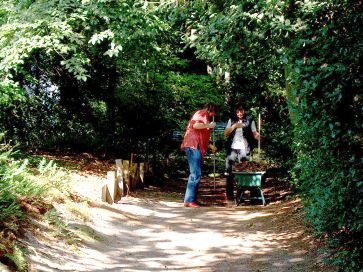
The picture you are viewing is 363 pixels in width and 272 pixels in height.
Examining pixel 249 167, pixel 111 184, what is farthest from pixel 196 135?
pixel 111 184

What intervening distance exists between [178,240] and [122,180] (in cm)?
300

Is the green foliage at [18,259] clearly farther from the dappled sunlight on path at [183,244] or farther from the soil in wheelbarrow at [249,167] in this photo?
the soil in wheelbarrow at [249,167]

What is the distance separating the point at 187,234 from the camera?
707 centimetres

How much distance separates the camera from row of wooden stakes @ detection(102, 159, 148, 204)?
846 centimetres

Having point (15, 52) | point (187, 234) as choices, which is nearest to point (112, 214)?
point (187, 234)

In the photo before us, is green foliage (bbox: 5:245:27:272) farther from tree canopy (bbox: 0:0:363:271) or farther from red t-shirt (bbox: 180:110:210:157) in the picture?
red t-shirt (bbox: 180:110:210:157)

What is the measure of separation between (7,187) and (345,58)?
4177mm

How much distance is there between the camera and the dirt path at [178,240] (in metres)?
5.36

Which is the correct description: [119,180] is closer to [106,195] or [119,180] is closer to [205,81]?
[106,195]

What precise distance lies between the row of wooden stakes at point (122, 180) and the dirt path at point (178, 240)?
0.23 meters

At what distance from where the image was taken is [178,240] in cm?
675

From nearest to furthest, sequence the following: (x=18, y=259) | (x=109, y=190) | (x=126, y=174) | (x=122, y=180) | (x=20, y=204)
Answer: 1. (x=18, y=259)
2. (x=20, y=204)
3. (x=109, y=190)
4. (x=122, y=180)
5. (x=126, y=174)

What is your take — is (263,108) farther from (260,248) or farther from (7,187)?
(7,187)

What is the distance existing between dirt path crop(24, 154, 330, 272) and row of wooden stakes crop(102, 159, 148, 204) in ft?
0.76
